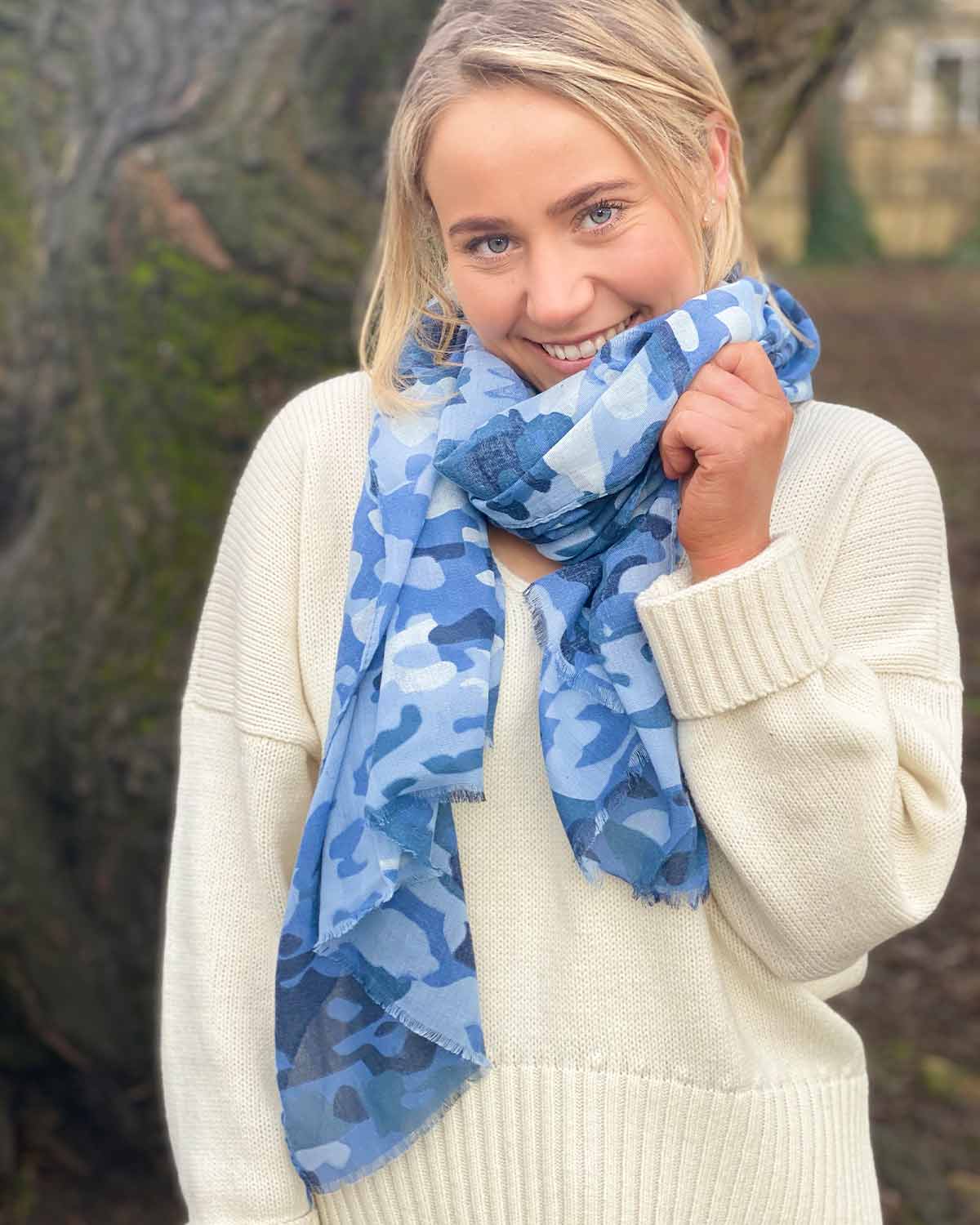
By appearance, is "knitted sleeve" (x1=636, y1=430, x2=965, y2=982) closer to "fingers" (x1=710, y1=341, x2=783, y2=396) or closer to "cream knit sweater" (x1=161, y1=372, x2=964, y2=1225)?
"cream knit sweater" (x1=161, y1=372, x2=964, y2=1225)

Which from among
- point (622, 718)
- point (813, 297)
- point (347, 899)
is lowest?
point (813, 297)

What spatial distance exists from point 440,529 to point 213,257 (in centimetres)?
142

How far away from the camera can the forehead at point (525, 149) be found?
1.70 metres

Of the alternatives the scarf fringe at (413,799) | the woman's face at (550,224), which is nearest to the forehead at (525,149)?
the woman's face at (550,224)

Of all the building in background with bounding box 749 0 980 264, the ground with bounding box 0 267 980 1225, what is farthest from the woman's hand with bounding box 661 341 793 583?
the building in background with bounding box 749 0 980 264

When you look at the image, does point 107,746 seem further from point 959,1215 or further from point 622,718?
point 959,1215

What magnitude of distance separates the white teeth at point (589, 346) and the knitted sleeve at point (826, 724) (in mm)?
280

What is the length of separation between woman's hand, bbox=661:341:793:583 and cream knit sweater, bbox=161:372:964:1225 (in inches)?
1.7

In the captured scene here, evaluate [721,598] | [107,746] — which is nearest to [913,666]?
[721,598]

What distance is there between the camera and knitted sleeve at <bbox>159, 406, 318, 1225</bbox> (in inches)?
74.4

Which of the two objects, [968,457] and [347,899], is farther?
[968,457]

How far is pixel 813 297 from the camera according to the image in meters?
17.7

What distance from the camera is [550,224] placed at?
5.69 feet

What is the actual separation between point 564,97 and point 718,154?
267mm
